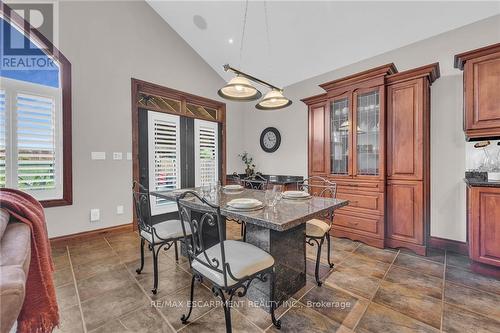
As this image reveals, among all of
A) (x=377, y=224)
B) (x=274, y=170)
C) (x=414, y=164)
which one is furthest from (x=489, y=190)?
(x=274, y=170)

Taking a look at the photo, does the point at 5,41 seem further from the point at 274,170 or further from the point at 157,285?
the point at 274,170

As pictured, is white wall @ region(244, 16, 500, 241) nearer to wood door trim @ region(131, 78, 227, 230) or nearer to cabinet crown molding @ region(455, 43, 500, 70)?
cabinet crown molding @ region(455, 43, 500, 70)

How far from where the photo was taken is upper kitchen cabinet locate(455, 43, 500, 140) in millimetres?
2213

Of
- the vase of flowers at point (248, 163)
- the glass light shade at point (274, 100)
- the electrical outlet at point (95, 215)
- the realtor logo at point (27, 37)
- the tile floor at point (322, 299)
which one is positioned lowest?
the tile floor at point (322, 299)

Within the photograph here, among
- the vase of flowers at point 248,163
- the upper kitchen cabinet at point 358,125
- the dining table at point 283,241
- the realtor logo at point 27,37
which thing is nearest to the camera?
the dining table at point 283,241

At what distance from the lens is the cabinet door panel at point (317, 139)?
3502mm

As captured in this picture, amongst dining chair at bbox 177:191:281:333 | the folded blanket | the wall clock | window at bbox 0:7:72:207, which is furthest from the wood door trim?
the folded blanket

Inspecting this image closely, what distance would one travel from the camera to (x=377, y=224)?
2887 mm

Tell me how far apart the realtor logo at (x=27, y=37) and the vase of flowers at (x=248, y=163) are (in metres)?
3.62

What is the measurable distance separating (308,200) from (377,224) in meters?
1.48

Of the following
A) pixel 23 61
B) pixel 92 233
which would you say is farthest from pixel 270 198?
pixel 23 61

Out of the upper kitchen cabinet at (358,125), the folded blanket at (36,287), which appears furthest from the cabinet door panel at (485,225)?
the folded blanket at (36,287)

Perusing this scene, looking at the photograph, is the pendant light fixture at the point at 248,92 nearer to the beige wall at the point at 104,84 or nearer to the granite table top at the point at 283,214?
the granite table top at the point at 283,214

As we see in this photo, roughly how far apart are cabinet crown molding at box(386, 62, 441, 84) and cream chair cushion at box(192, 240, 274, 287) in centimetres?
273
